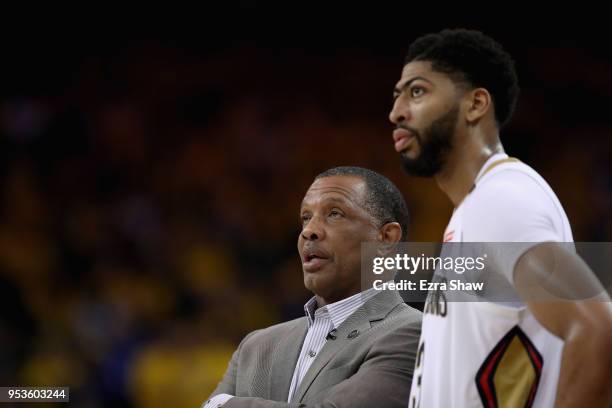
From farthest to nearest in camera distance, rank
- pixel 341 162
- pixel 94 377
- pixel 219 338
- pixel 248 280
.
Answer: pixel 341 162
pixel 248 280
pixel 219 338
pixel 94 377

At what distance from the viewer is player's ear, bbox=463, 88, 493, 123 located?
2.16 m

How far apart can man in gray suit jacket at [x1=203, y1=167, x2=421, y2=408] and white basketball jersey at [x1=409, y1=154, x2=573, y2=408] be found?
0.59 meters

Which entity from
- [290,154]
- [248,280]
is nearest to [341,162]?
[290,154]

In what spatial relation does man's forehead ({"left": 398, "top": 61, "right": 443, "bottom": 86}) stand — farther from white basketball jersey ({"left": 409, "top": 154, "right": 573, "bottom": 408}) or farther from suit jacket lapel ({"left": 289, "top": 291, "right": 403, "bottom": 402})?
suit jacket lapel ({"left": 289, "top": 291, "right": 403, "bottom": 402})

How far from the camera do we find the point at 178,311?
6219 mm

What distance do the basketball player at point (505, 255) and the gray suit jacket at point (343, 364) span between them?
1.28ft

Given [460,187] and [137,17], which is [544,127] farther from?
[460,187]

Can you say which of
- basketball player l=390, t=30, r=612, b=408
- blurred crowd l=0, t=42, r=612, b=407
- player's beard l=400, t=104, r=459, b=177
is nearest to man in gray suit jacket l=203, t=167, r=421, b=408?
basketball player l=390, t=30, r=612, b=408

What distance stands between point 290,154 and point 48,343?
241 centimetres

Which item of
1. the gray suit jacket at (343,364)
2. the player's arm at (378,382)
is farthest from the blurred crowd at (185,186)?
the player's arm at (378,382)

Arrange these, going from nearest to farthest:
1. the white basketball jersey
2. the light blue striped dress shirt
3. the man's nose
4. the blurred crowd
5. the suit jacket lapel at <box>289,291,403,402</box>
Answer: the white basketball jersey → the suit jacket lapel at <box>289,291,403,402</box> → the light blue striped dress shirt → the man's nose → the blurred crowd

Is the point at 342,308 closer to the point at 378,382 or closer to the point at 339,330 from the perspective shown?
the point at 339,330

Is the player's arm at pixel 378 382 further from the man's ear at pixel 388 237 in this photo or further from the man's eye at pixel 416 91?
the man's eye at pixel 416 91

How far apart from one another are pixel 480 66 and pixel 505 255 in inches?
23.1
